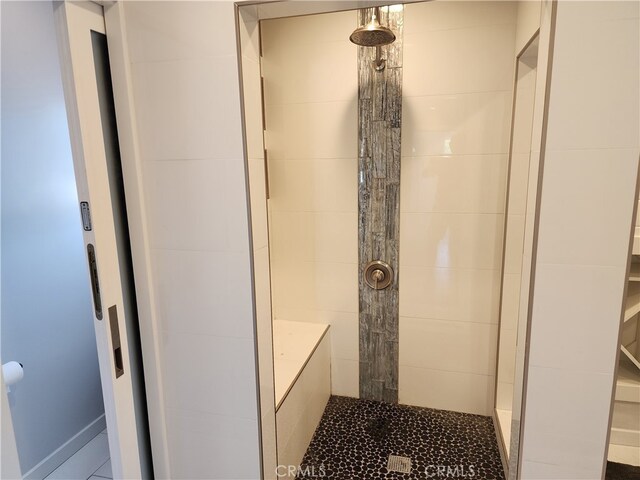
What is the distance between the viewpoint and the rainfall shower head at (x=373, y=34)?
5.68 ft

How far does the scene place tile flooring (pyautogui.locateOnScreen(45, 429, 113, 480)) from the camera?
2.00 meters

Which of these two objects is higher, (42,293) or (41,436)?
(42,293)

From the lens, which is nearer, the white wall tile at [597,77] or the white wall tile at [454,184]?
the white wall tile at [597,77]

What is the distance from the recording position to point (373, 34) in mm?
1756

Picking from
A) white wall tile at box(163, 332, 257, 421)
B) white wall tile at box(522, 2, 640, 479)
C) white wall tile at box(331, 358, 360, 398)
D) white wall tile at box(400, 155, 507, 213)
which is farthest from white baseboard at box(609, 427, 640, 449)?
white wall tile at box(163, 332, 257, 421)

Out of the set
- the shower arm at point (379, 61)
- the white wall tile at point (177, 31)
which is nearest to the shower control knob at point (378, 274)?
the shower arm at point (379, 61)

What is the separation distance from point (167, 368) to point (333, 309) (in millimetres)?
1189

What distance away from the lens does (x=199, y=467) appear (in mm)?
1470

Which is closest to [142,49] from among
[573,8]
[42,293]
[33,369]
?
[573,8]

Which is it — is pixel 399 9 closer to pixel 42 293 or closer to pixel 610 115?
pixel 610 115

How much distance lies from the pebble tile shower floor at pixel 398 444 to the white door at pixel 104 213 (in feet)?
3.23

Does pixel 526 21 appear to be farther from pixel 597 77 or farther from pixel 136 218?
pixel 136 218

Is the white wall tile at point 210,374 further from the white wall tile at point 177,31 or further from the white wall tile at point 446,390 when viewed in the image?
the white wall tile at point 446,390

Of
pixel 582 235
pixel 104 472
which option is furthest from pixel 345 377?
pixel 582 235
